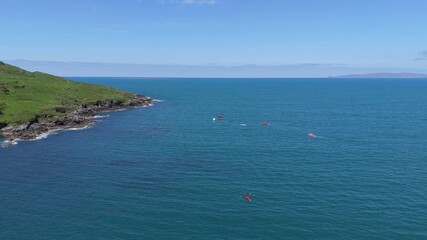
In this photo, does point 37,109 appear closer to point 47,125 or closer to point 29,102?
point 29,102

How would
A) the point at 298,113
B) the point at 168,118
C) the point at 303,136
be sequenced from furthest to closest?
1. the point at 298,113
2. the point at 168,118
3. the point at 303,136

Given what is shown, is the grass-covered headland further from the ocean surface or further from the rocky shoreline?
the ocean surface

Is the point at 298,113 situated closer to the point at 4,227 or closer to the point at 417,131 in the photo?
the point at 417,131

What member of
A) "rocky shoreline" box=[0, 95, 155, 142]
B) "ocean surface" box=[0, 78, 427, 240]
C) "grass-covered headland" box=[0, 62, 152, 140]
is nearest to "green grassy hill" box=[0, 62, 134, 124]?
"grass-covered headland" box=[0, 62, 152, 140]

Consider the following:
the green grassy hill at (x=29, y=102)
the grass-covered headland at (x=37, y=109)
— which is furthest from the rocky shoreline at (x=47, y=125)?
the green grassy hill at (x=29, y=102)

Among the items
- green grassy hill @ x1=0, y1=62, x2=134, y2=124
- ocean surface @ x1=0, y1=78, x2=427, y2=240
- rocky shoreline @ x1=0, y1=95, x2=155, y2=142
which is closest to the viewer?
ocean surface @ x1=0, y1=78, x2=427, y2=240

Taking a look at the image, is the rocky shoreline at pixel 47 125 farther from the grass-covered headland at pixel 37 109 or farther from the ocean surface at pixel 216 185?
the ocean surface at pixel 216 185

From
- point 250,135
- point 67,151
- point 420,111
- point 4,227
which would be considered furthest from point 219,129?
point 420,111

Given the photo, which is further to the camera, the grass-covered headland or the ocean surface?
the grass-covered headland
